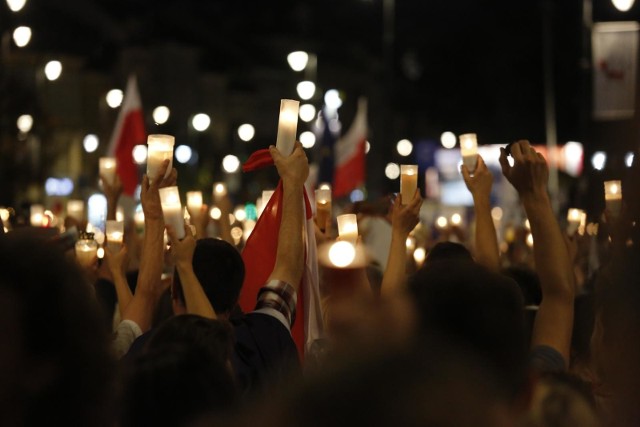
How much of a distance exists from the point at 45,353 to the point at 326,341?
3.00 ft

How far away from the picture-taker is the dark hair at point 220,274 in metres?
5.41

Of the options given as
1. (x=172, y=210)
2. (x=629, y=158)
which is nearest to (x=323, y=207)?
(x=172, y=210)

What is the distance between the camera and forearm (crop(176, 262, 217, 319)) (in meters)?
5.05

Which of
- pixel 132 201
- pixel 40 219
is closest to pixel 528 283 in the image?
pixel 40 219

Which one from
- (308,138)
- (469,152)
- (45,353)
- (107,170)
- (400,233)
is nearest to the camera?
(45,353)

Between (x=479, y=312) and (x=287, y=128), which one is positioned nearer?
(x=479, y=312)

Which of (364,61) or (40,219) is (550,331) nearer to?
(40,219)

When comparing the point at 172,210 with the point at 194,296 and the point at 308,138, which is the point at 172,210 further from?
the point at 308,138

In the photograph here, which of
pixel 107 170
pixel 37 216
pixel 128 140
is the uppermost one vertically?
pixel 128 140

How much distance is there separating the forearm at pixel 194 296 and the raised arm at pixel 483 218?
4.90 ft

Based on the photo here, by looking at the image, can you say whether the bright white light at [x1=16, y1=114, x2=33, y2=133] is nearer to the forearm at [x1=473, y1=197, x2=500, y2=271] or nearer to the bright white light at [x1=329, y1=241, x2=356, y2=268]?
the forearm at [x1=473, y1=197, x2=500, y2=271]

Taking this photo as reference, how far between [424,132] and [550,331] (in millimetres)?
83761

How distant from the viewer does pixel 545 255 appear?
4.55m

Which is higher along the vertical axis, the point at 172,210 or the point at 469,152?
the point at 469,152
